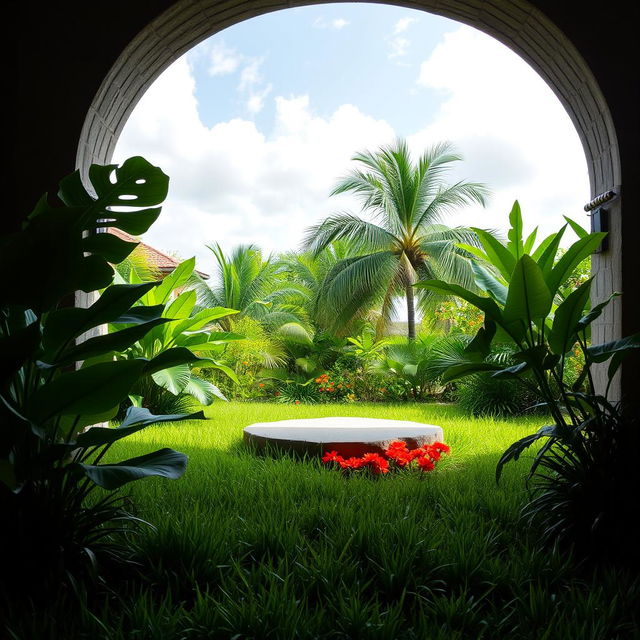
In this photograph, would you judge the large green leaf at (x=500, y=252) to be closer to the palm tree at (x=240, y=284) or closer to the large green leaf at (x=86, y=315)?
the large green leaf at (x=86, y=315)

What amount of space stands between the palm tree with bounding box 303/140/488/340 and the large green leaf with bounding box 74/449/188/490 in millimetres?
11206

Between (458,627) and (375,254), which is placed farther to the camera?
(375,254)

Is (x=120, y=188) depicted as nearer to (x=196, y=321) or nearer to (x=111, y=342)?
(x=111, y=342)

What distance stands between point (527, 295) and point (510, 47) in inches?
79.5

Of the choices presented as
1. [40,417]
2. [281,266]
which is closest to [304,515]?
[40,417]

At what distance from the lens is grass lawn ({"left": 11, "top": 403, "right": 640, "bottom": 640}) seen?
173 cm

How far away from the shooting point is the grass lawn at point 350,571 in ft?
5.67

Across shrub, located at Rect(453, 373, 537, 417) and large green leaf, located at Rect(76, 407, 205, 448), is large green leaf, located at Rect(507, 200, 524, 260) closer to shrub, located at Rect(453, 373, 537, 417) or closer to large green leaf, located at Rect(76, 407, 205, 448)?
large green leaf, located at Rect(76, 407, 205, 448)

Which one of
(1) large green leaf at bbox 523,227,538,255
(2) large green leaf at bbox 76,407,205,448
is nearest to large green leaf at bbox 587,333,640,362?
(1) large green leaf at bbox 523,227,538,255

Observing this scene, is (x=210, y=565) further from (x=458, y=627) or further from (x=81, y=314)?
(x=81, y=314)

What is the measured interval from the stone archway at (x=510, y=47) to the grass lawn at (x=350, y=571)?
159cm

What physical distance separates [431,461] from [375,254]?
32.1 ft

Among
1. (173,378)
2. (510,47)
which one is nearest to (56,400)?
(510,47)

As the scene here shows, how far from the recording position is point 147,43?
3383 mm
